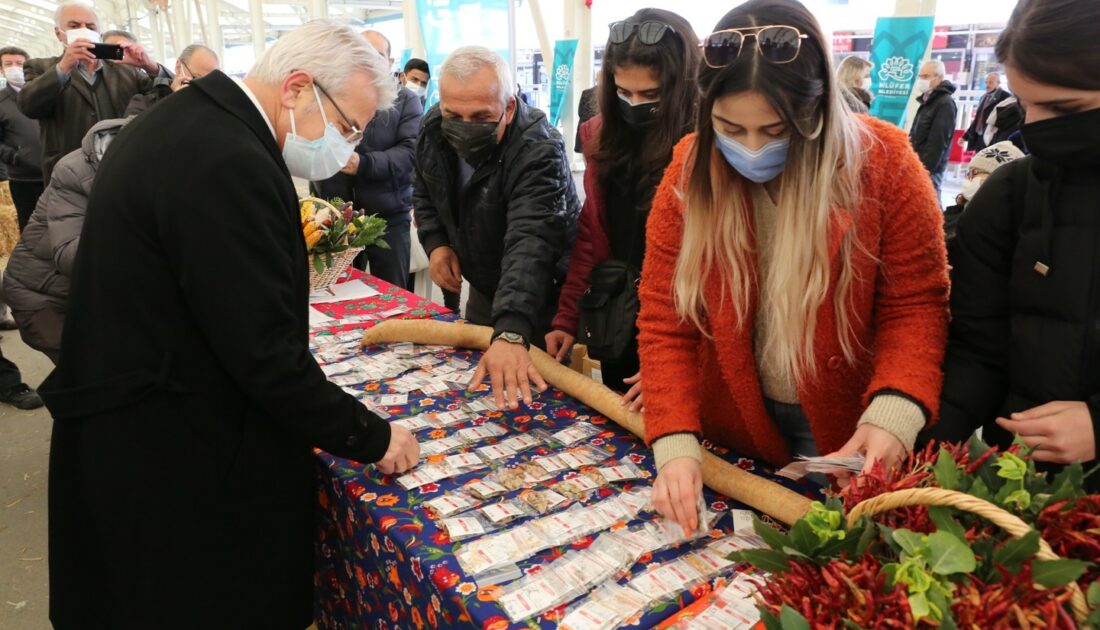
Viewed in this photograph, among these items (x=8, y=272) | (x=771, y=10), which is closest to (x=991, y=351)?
(x=771, y=10)

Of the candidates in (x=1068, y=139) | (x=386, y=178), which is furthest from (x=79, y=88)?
(x=1068, y=139)

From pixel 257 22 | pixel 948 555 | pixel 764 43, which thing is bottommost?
pixel 948 555

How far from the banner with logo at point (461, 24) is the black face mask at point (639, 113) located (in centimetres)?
697

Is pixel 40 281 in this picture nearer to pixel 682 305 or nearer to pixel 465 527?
pixel 465 527

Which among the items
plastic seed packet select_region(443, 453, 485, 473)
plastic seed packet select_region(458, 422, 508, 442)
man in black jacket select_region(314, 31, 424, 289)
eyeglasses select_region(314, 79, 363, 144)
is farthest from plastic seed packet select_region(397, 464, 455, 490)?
man in black jacket select_region(314, 31, 424, 289)

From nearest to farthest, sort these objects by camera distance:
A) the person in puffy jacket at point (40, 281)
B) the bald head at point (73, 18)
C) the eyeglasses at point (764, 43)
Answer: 1. the eyeglasses at point (764, 43)
2. the person in puffy jacket at point (40, 281)
3. the bald head at point (73, 18)

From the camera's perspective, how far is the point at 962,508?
0.76m

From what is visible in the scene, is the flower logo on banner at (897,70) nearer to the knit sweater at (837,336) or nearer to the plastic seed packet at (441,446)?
the knit sweater at (837,336)

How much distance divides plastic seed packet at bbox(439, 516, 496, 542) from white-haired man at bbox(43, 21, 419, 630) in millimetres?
219

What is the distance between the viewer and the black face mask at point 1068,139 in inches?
39.0

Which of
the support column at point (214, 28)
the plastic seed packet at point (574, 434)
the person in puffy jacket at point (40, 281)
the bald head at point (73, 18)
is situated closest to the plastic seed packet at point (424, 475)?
the plastic seed packet at point (574, 434)

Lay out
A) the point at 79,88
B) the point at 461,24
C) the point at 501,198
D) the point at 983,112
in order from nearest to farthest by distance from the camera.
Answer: the point at 501,198, the point at 79,88, the point at 983,112, the point at 461,24

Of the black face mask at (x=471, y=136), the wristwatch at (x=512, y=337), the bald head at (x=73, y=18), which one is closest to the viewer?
the wristwatch at (x=512, y=337)

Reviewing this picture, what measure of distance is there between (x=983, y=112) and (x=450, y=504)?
7430 millimetres
